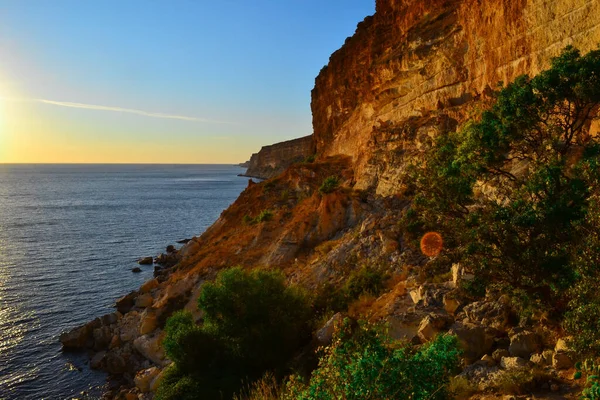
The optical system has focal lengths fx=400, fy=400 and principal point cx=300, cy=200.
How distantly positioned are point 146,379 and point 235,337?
7792 millimetres

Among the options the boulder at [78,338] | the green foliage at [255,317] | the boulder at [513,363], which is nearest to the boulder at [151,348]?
the boulder at [78,338]

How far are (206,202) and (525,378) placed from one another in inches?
4118

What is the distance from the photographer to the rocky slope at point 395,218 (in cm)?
1299

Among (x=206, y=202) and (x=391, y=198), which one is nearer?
(x=391, y=198)

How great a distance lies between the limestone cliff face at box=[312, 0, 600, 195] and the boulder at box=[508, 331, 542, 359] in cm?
1268

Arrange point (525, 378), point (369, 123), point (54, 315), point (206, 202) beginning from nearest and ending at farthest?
1. point (525, 378)
2. point (54, 315)
3. point (369, 123)
4. point (206, 202)

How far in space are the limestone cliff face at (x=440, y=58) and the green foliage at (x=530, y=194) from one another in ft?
20.3

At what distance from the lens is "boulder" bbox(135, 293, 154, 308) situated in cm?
3403

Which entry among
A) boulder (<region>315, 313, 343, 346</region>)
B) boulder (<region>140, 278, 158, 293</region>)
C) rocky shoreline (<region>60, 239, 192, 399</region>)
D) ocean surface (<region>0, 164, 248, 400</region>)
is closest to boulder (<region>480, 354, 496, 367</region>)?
boulder (<region>315, 313, 343, 346</region>)

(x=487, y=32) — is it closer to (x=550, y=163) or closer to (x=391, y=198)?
(x=391, y=198)

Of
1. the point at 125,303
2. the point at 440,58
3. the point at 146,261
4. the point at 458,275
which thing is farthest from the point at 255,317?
the point at 146,261

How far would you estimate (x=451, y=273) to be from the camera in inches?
697

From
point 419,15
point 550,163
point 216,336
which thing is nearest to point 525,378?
point 550,163

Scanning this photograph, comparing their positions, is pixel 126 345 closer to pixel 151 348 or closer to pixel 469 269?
pixel 151 348
